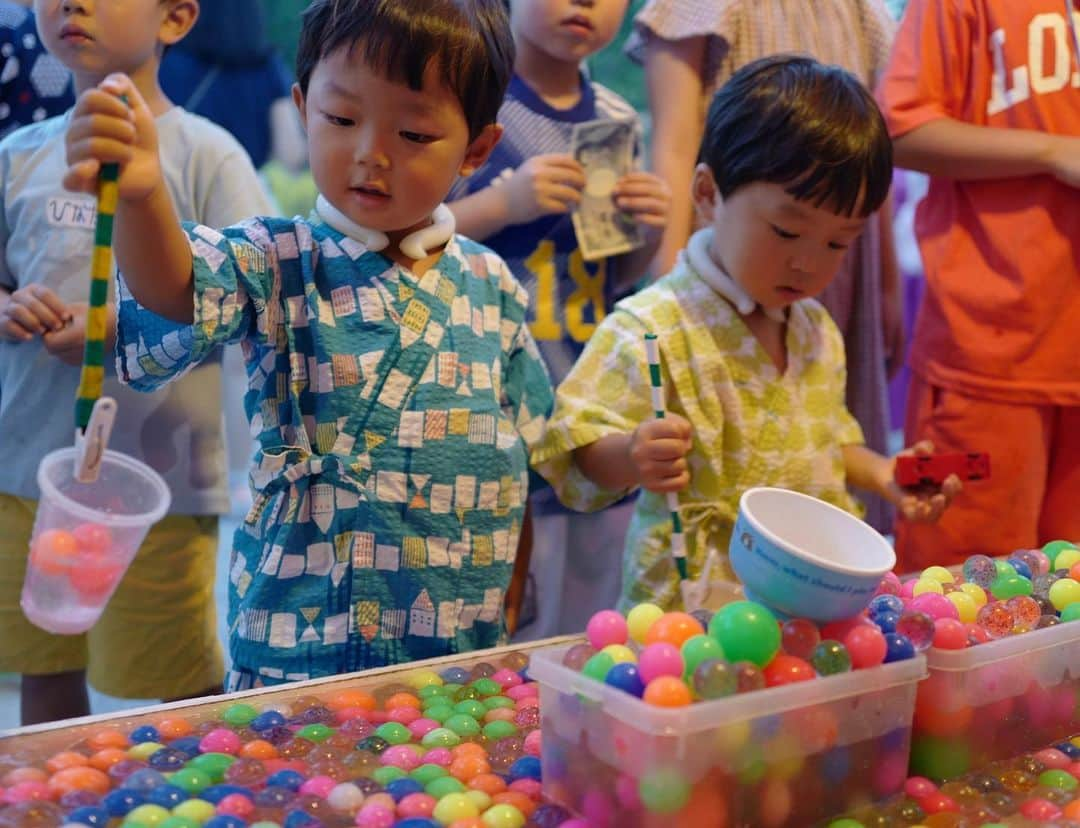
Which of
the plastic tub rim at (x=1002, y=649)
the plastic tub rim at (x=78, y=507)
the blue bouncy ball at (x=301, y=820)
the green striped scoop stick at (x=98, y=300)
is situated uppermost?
the green striped scoop stick at (x=98, y=300)

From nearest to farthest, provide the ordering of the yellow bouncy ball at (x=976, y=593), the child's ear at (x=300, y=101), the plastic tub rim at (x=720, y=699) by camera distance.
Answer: the plastic tub rim at (x=720, y=699), the yellow bouncy ball at (x=976, y=593), the child's ear at (x=300, y=101)

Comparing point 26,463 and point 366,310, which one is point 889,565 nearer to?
point 366,310

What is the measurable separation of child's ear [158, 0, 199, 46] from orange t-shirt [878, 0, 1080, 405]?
104cm

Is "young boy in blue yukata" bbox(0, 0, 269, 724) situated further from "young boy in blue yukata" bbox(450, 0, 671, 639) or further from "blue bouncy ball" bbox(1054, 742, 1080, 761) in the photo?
"blue bouncy ball" bbox(1054, 742, 1080, 761)

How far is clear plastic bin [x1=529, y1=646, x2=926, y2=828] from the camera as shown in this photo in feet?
3.02

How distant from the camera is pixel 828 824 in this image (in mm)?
1008

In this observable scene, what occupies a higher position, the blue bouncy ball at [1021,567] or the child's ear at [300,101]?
the child's ear at [300,101]

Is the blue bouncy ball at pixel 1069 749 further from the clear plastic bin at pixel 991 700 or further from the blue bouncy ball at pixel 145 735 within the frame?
the blue bouncy ball at pixel 145 735

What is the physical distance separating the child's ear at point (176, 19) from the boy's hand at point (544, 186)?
0.52 m

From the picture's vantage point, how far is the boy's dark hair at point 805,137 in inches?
63.3

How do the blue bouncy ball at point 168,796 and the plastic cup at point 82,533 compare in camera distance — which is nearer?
the blue bouncy ball at point 168,796

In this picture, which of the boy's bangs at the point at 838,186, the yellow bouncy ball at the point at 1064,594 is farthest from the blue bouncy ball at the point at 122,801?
the boy's bangs at the point at 838,186

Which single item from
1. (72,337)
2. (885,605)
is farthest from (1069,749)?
(72,337)

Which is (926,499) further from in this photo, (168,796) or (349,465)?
(168,796)
